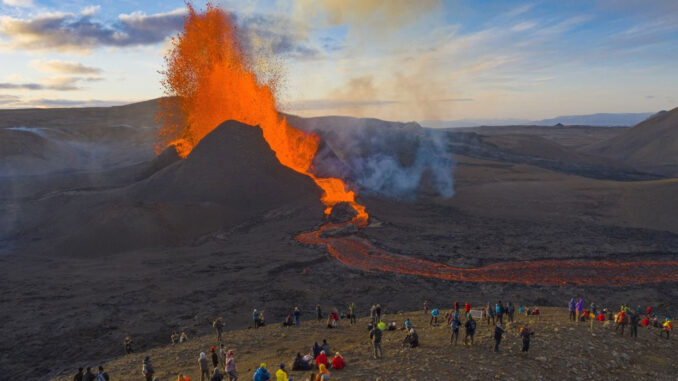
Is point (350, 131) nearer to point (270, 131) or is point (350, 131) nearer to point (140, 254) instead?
point (270, 131)

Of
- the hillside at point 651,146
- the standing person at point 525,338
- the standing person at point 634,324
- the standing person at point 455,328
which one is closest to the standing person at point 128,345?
the standing person at point 455,328

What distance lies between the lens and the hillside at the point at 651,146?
332 feet

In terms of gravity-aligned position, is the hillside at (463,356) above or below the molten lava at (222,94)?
below

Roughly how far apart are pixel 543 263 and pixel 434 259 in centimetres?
855

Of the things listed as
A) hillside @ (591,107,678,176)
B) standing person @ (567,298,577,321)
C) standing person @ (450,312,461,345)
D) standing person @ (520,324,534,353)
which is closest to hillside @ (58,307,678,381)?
standing person @ (520,324,534,353)

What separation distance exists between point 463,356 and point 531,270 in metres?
21.0

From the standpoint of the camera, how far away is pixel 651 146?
11206 cm

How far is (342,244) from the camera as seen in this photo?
37375 mm

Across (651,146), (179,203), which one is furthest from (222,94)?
(651,146)

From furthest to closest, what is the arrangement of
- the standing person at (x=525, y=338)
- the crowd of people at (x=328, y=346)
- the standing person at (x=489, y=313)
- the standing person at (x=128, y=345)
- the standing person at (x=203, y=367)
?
the standing person at (x=128, y=345), the standing person at (x=489, y=313), the standing person at (x=525, y=338), the standing person at (x=203, y=367), the crowd of people at (x=328, y=346)

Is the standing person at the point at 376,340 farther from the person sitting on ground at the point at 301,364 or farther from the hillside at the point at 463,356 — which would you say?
the person sitting on ground at the point at 301,364

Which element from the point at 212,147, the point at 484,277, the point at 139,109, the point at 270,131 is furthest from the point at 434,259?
the point at 139,109

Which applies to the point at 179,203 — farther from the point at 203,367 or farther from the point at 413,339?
the point at 413,339

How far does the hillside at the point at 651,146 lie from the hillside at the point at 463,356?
95107mm
